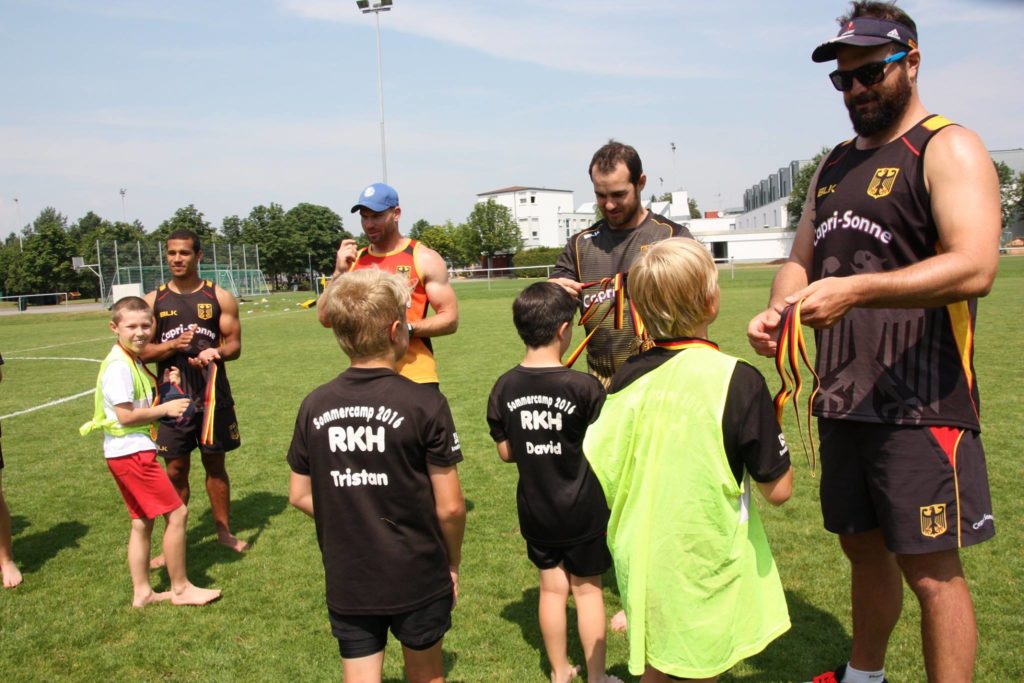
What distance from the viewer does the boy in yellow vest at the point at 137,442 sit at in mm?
4453

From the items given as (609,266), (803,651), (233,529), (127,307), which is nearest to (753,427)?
(803,651)

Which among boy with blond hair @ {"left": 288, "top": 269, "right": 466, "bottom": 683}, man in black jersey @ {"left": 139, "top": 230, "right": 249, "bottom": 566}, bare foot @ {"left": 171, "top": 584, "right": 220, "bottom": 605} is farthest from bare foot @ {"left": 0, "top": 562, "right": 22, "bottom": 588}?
boy with blond hair @ {"left": 288, "top": 269, "right": 466, "bottom": 683}

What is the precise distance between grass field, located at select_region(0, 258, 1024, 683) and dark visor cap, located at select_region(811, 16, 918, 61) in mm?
2800

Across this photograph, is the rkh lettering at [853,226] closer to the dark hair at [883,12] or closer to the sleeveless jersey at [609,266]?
the dark hair at [883,12]

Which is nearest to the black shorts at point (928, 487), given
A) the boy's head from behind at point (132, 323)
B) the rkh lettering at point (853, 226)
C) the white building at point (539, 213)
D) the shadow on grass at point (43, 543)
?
the rkh lettering at point (853, 226)

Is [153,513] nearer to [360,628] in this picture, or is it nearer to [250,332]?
[360,628]

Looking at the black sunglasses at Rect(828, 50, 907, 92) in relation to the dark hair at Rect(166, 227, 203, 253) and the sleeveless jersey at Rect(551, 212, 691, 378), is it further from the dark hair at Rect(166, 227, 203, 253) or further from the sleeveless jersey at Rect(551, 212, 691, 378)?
the dark hair at Rect(166, 227, 203, 253)

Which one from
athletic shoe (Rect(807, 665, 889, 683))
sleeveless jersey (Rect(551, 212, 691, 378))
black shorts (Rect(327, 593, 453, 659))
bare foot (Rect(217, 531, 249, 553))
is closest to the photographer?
black shorts (Rect(327, 593, 453, 659))

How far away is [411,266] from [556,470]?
6.45ft

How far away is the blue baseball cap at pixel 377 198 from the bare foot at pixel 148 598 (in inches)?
109

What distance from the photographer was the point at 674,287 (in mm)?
2441

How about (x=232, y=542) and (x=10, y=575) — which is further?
(x=232, y=542)

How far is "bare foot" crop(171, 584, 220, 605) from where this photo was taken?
4.70 m

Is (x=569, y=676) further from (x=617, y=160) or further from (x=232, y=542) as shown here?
(x=232, y=542)
